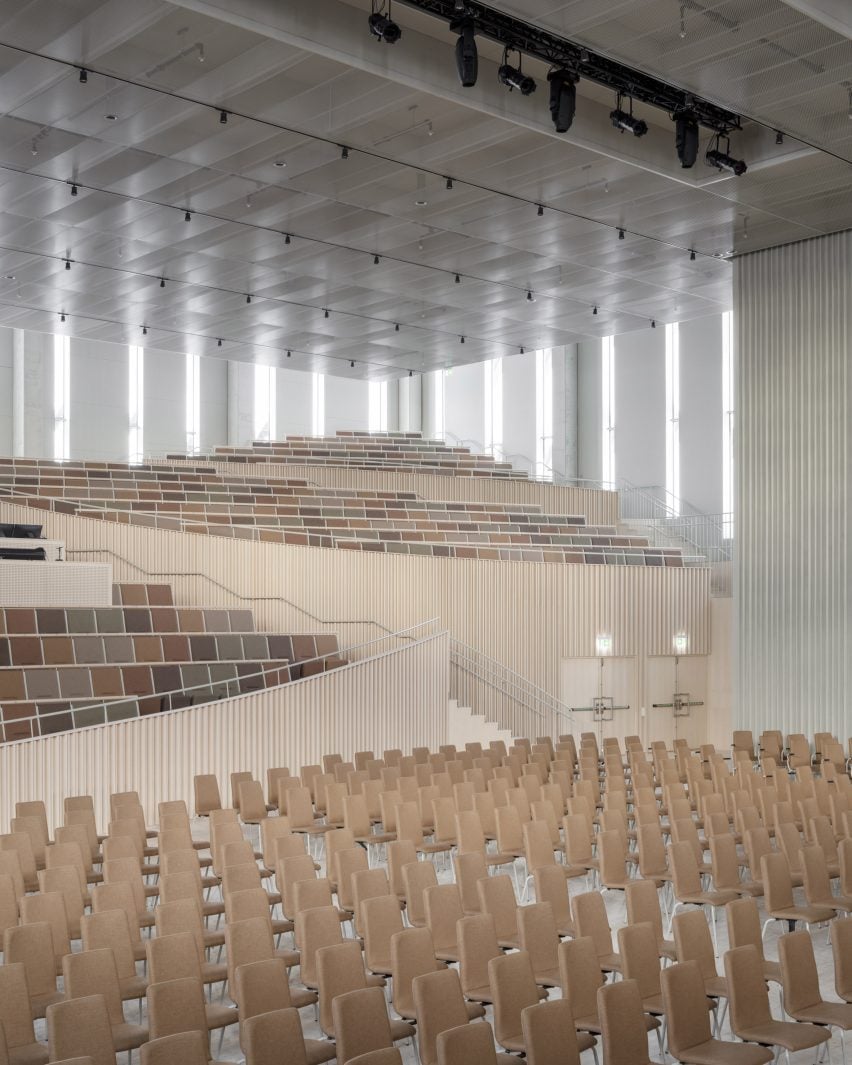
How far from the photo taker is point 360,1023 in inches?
162

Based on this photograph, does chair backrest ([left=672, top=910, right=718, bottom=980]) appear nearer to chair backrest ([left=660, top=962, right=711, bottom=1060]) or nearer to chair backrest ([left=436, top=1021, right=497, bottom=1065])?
chair backrest ([left=660, top=962, right=711, bottom=1060])

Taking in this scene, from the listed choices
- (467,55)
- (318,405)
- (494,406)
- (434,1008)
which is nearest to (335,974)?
(434,1008)

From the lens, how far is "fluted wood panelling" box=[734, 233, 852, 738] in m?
13.4

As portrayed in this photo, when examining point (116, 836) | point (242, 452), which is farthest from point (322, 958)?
point (242, 452)

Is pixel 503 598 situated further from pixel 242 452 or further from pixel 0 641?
pixel 242 452

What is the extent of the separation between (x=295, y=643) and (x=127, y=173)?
537 cm

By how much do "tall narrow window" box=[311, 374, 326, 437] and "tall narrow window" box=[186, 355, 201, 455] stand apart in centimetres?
288

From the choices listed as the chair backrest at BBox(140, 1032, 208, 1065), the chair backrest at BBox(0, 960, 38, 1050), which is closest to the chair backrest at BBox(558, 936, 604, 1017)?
the chair backrest at BBox(140, 1032, 208, 1065)

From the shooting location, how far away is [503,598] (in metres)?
15.4

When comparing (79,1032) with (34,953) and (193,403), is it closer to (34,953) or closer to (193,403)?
(34,953)

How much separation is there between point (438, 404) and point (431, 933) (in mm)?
23433

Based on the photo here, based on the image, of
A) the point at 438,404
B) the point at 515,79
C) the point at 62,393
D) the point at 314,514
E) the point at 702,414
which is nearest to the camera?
the point at 515,79

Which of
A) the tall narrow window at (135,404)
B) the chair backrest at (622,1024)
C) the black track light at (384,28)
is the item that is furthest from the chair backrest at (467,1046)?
the tall narrow window at (135,404)

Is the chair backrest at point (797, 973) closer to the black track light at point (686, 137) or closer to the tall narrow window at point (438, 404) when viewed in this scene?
the black track light at point (686, 137)
